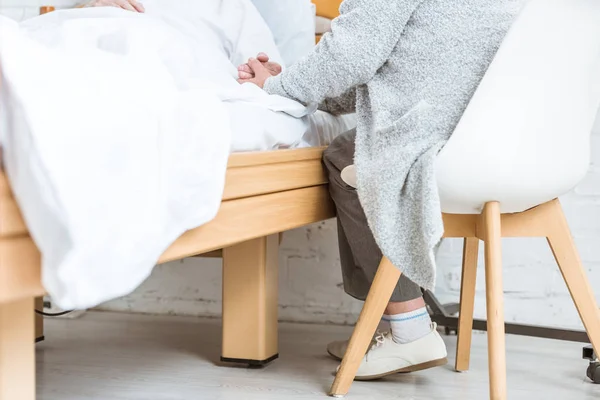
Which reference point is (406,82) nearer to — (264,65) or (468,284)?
(264,65)

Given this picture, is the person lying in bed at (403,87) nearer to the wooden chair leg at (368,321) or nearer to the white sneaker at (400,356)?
the wooden chair leg at (368,321)

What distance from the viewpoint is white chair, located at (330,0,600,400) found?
4.04ft

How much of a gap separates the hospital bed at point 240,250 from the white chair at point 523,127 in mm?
276

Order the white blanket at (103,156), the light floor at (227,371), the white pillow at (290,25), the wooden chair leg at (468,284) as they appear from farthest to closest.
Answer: the white pillow at (290,25), the wooden chair leg at (468,284), the light floor at (227,371), the white blanket at (103,156)

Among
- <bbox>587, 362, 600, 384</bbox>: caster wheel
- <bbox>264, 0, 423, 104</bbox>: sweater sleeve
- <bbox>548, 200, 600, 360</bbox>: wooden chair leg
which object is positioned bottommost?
<bbox>587, 362, 600, 384</bbox>: caster wheel

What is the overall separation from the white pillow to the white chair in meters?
0.71

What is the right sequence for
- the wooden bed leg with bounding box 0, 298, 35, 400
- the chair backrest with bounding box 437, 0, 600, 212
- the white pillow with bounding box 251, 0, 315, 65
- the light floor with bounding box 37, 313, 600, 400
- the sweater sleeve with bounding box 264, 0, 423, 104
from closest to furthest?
the wooden bed leg with bounding box 0, 298, 35, 400
the chair backrest with bounding box 437, 0, 600, 212
the sweater sleeve with bounding box 264, 0, 423, 104
the light floor with bounding box 37, 313, 600, 400
the white pillow with bounding box 251, 0, 315, 65

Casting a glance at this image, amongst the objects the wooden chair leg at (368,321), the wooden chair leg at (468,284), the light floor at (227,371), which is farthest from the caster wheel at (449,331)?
the wooden chair leg at (368,321)

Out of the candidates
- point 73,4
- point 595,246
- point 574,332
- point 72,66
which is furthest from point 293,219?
point 73,4

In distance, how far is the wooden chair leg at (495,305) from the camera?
1239 mm

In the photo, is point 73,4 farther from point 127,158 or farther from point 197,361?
point 127,158

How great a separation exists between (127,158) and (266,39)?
35.9 inches

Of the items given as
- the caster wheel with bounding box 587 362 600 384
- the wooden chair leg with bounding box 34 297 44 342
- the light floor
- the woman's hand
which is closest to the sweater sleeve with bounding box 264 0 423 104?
the woman's hand

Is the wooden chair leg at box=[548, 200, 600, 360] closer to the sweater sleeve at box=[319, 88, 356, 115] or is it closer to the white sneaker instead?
the white sneaker
